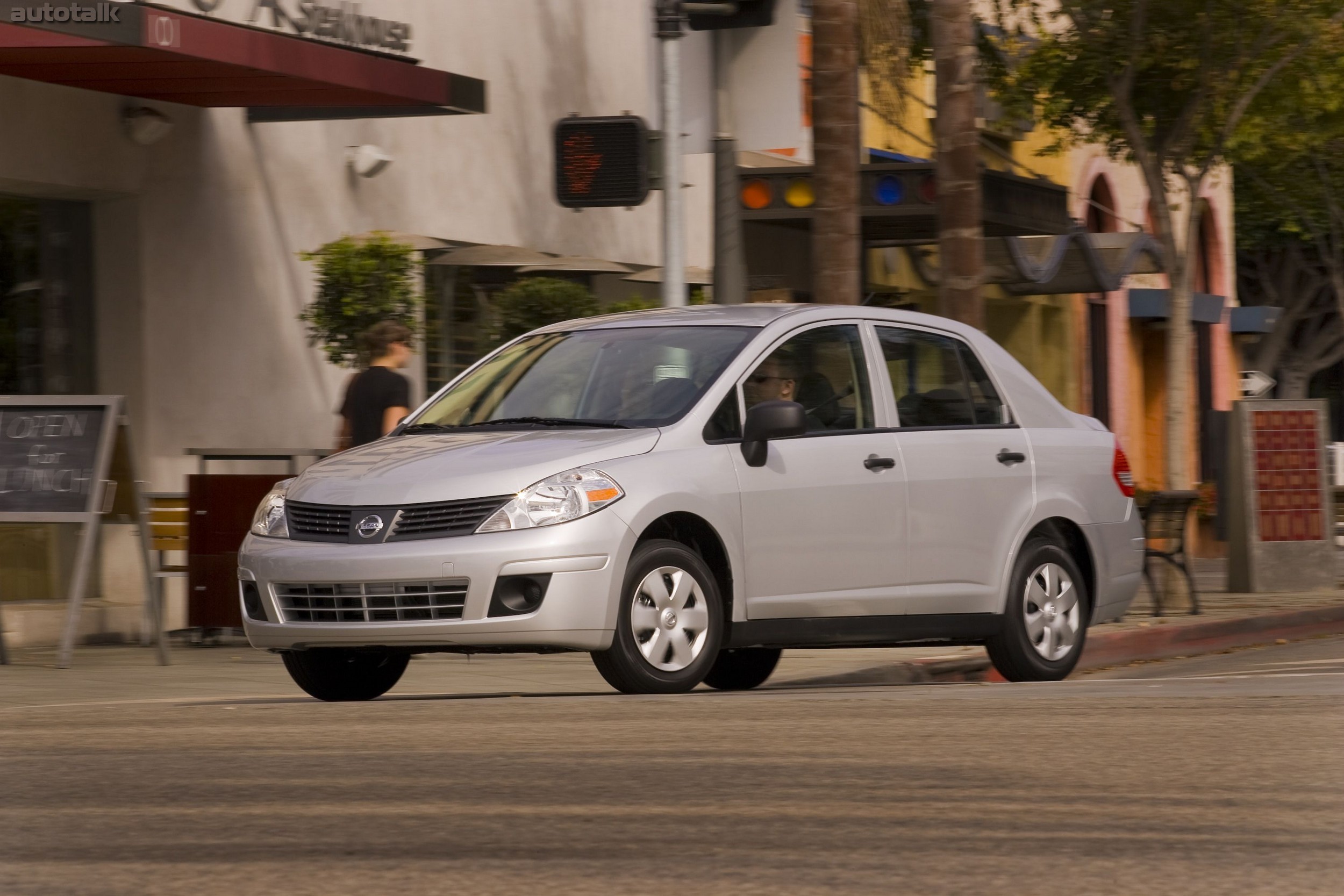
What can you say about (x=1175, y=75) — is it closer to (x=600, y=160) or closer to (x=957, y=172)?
(x=957, y=172)

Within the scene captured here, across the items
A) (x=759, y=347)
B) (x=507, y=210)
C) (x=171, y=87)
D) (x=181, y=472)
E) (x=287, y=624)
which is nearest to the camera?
(x=287, y=624)

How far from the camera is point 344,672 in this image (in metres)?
9.55

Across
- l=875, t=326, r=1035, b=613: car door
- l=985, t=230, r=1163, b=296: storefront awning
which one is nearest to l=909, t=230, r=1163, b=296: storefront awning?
l=985, t=230, r=1163, b=296: storefront awning

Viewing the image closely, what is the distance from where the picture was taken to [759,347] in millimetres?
9617

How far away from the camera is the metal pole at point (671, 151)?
1215 cm

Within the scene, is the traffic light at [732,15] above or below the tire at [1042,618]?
above

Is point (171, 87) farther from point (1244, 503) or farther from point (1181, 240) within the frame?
point (1181, 240)

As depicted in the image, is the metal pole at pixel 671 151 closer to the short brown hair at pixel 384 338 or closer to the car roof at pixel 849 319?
the short brown hair at pixel 384 338

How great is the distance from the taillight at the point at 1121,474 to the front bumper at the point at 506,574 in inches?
136

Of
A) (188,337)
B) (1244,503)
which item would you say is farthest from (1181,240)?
(188,337)

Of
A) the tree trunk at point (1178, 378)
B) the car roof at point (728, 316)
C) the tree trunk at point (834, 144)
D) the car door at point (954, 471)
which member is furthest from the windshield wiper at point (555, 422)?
the tree trunk at point (1178, 378)

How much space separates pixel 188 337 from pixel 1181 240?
23.7 m

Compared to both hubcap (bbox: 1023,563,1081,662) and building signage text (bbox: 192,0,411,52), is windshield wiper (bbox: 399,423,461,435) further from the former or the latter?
building signage text (bbox: 192,0,411,52)

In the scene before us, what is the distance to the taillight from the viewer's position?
11.3m
